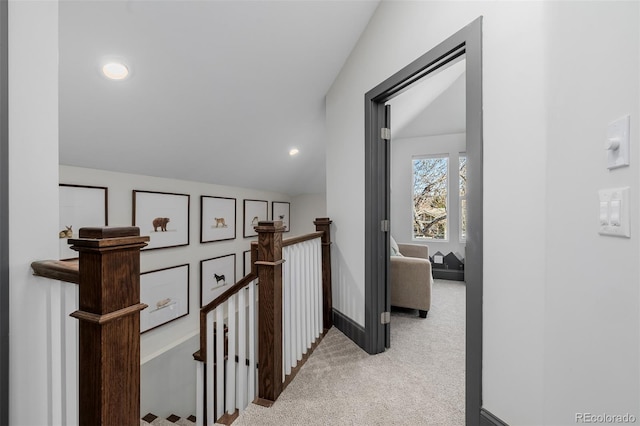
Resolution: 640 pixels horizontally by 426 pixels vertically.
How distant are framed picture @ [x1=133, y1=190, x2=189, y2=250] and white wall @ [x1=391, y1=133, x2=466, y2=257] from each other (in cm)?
347

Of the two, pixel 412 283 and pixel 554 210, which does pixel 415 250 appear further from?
pixel 554 210

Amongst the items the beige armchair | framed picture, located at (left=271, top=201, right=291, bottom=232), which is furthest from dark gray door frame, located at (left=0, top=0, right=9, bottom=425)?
framed picture, located at (left=271, top=201, right=291, bottom=232)

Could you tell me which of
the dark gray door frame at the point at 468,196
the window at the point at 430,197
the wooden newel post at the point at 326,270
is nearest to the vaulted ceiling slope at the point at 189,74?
the dark gray door frame at the point at 468,196

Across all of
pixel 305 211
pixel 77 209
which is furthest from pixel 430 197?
pixel 77 209

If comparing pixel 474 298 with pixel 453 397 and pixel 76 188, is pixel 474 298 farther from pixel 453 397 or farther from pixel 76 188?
pixel 76 188

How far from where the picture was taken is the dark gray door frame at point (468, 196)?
147 centimetres

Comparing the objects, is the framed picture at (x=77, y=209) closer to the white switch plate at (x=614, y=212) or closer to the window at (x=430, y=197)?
the white switch plate at (x=614, y=212)

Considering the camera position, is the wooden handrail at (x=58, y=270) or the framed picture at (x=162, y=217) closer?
the wooden handrail at (x=58, y=270)

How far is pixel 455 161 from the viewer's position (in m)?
5.11

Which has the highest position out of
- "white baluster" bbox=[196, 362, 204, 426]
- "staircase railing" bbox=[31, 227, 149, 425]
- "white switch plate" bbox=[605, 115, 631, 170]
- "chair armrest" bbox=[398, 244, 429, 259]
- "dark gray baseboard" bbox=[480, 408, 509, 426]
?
"white switch plate" bbox=[605, 115, 631, 170]

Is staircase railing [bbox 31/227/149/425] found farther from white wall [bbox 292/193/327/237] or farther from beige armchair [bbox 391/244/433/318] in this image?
white wall [bbox 292/193/327/237]

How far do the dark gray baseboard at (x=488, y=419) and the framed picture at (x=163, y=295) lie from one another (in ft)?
9.39

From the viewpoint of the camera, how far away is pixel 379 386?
193 centimetres

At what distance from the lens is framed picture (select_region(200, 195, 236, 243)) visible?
152 inches
